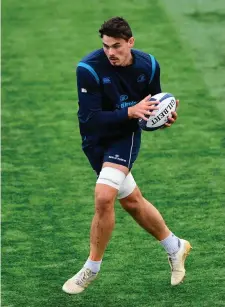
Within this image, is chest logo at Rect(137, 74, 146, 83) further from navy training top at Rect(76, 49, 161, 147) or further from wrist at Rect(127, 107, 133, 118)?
wrist at Rect(127, 107, 133, 118)

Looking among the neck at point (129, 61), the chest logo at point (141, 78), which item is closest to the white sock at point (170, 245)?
the chest logo at point (141, 78)

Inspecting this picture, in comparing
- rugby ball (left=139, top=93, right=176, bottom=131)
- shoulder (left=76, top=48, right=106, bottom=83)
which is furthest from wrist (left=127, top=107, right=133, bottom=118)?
shoulder (left=76, top=48, right=106, bottom=83)

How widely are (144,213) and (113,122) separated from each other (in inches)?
35.9

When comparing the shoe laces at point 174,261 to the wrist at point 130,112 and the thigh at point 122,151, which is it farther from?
the wrist at point 130,112

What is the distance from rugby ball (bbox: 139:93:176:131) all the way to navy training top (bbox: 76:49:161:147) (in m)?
0.14

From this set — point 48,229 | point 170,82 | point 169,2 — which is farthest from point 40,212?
point 169,2

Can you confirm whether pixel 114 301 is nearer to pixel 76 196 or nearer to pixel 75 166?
pixel 76 196

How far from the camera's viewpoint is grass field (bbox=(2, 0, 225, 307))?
8.52 metres

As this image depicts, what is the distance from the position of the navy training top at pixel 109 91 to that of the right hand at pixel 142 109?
6 centimetres

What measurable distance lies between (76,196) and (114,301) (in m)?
2.22

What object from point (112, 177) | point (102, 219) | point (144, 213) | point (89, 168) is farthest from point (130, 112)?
point (89, 168)

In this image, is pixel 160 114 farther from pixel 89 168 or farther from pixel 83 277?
pixel 89 168

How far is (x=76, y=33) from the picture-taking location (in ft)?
48.8

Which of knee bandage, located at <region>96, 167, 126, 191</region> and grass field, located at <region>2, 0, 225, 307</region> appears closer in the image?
knee bandage, located at <region>96, 167, 126, 191</region>
